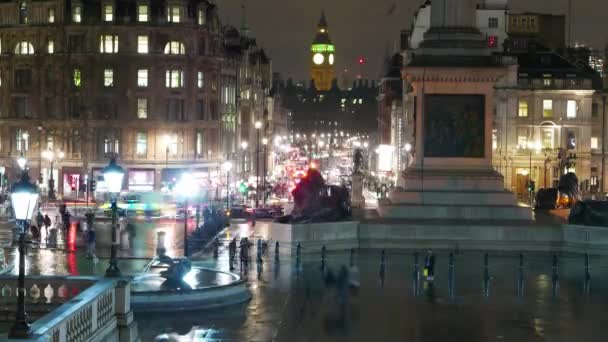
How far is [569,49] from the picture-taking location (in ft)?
419

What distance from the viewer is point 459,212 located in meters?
61.0

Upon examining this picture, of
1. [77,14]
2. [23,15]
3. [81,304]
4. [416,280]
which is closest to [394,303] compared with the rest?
[416,280]

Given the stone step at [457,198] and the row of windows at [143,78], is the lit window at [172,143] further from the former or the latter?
the stone step at [457,198]

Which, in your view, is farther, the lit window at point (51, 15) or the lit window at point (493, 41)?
the lit window at point (493, 41)

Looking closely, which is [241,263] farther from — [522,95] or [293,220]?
[522,95]

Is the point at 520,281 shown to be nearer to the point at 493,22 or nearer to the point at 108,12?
the point at 108,12

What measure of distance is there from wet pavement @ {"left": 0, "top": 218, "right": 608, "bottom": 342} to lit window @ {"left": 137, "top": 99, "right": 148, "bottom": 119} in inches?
1790

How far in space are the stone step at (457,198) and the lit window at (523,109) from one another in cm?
4629

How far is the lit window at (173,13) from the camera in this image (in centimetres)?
9938

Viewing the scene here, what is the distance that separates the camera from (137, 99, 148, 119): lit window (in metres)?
99.9

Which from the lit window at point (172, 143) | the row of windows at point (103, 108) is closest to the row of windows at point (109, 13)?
the row of windows at point (103, 108)

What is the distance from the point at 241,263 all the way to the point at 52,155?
50.7 m

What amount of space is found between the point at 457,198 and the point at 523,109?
47.3m

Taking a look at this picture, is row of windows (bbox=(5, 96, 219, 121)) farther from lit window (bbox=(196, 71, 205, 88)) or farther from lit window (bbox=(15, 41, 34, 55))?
lit window (bbox=(15, 41, 34, 55))
